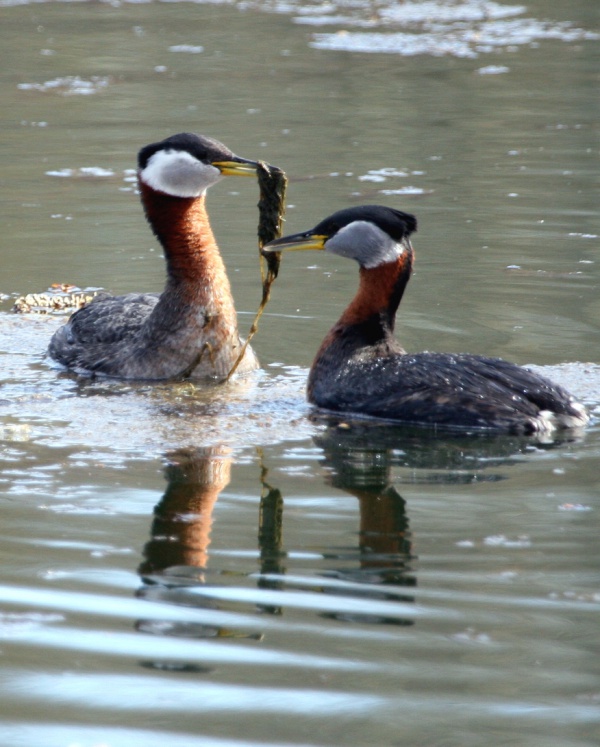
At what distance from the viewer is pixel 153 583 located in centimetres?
518

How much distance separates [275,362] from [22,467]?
278 centimetres

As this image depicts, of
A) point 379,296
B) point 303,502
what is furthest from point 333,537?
point 379,296

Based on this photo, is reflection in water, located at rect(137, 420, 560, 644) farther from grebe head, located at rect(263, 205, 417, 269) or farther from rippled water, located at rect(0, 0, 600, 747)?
grebe head, located at rect(263, 205, 417, 269)

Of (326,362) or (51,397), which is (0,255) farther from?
(326,362)

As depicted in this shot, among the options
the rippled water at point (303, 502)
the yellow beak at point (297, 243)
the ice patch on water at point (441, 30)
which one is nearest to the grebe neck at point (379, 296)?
the yellow beak at point (297, 243)

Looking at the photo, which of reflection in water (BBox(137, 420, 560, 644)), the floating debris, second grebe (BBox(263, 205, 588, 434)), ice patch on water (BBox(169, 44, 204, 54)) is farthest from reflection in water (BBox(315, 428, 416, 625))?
ice patch on water (BBox(169, 44, 204, 54))

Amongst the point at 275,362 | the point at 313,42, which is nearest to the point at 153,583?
the point at 275,362

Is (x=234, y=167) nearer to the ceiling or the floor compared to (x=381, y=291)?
nearer to the ceiling

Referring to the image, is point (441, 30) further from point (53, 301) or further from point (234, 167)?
point (234, 167)

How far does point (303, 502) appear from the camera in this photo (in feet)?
20.3

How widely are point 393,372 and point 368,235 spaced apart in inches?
36.2

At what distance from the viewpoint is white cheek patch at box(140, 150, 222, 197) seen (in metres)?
8.54

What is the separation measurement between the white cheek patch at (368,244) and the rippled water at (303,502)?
984 mm

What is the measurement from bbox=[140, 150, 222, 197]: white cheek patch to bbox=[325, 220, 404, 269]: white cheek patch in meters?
1.08
